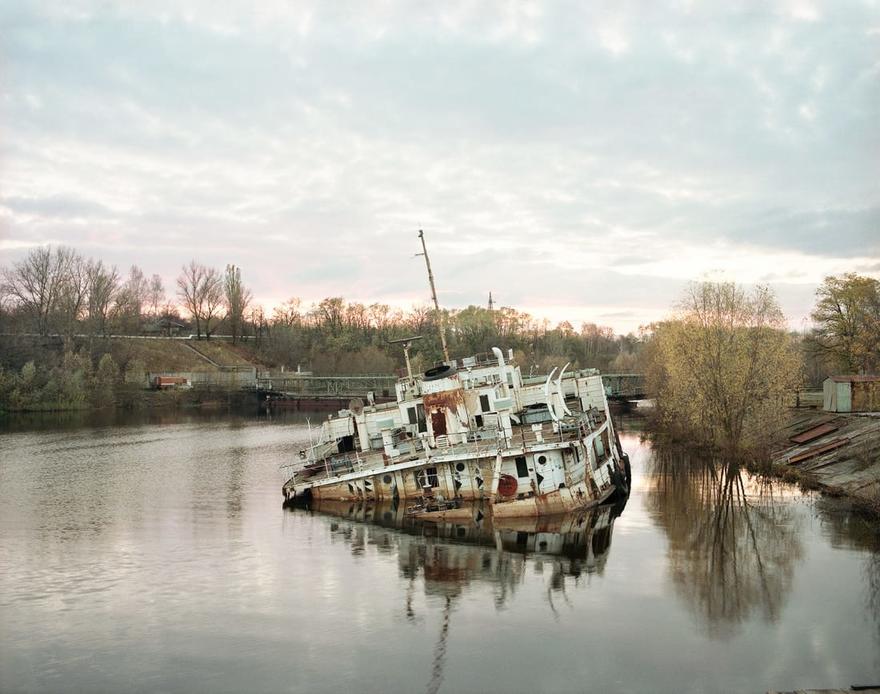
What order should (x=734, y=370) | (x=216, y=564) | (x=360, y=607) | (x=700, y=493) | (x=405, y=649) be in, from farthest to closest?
1. (x=734, y=370)
2. (x=700, y=493)
3. (x=216, y=564)
4. (x=360, y=607)
5. (x=405, y=649)

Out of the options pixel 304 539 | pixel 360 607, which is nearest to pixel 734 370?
pixel 304 539

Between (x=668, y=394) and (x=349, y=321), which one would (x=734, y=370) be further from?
(x=349, y=321)

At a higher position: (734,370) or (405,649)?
(734,370)

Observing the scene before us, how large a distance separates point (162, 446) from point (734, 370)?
51.1 meters

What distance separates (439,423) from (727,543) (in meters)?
15.3

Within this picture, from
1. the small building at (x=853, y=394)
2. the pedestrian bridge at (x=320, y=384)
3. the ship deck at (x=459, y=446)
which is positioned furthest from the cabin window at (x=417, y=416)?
the pedestrian bridge at (x=320, y=384)

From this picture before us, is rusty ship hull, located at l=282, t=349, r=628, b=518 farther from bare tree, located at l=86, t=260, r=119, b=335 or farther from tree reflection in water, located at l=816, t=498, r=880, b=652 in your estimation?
bare tree, located at l=86, t=260, r=119, b=335

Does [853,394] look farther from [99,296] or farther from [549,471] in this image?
[99,296]

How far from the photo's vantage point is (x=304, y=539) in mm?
36281

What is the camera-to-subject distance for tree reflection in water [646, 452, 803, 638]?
26672mm

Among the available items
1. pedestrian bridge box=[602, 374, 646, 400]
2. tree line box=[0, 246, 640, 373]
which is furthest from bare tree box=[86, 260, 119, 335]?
pedestrian bridge box=[602, 374, 646, 400]

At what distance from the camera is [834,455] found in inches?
1901

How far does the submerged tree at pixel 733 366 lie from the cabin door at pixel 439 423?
25.0m

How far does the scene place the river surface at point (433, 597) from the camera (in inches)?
848
